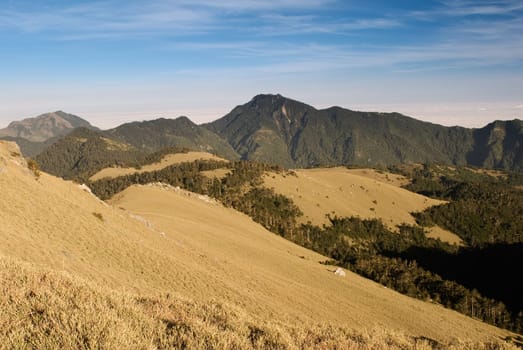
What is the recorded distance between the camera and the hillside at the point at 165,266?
23.8 m

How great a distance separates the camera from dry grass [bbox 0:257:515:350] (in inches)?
304

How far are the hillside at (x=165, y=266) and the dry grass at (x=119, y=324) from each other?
71.2 inches

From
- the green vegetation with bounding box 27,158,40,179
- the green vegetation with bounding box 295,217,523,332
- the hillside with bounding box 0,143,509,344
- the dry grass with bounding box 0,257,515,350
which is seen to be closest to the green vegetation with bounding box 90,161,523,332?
the green vegetation with bounding box 295,217,523,332

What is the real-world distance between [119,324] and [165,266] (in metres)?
22.1

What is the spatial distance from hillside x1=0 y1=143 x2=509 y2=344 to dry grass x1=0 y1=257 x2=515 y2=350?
1809 millimetres

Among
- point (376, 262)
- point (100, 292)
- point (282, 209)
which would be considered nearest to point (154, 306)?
point (100, 292)

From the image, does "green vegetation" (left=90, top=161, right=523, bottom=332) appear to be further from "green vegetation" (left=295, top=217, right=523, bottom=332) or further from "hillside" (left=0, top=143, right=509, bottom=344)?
"hillside" (left=0, top=143, right=509, bottom=344)

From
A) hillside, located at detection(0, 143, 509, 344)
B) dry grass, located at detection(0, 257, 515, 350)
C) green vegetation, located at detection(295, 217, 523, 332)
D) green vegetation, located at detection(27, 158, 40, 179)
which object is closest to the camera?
dry grass, located at detection(0, 257, 515, 350)

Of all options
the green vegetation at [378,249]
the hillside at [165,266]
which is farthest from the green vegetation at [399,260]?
the hillside at [165,266]

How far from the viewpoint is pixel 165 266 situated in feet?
97.7

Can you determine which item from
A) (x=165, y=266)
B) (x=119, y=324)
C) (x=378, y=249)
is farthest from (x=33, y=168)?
(x=378, y=249)

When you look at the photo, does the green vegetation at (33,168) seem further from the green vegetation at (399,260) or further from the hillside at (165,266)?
the green vegetation at (399,260)

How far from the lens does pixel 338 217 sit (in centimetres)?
19288

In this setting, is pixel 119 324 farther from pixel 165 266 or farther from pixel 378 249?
pixel 378 249
